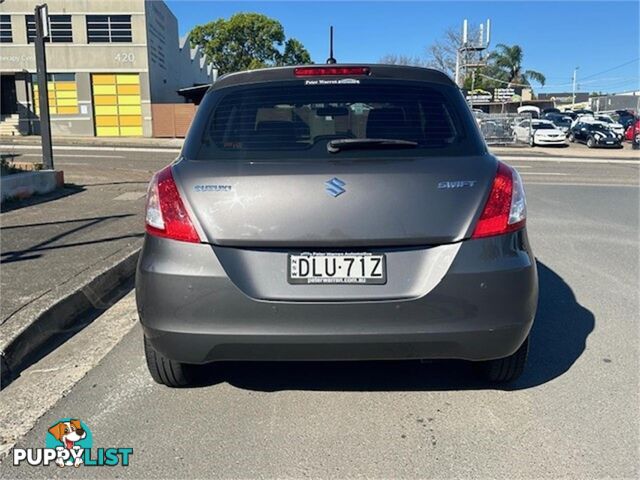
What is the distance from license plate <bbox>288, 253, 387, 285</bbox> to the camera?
276 centimetres

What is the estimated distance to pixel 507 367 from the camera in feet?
10.8

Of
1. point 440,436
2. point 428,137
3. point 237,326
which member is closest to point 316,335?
point 237,326

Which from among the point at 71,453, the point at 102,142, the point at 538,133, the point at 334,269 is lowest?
the point at 71,453

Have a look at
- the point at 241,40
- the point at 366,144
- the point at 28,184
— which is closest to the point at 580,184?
the point at 28,184

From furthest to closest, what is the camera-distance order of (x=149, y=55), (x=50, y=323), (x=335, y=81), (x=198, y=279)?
1. (x=149, y=55)
2. (x=50, y=323)
3. (x=335, y=81)
4. (x=198, y=279)

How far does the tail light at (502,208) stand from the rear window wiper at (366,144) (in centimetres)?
46

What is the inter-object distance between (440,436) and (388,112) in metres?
1.68

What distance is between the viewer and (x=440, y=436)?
2918 mm

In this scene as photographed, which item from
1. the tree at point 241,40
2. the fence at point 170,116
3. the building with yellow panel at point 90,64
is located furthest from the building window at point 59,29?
the tree at point 241,40

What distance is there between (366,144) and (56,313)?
2.85 meters

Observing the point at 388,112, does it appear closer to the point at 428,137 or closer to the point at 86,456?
the point at 428,137

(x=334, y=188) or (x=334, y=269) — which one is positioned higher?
(x=334, y=188)

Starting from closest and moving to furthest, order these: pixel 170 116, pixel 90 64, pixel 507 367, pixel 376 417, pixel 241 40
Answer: pixel 376 417 → pixel 507 367 → pixel 90 64 → pixel 170 116 → pixel 241 40

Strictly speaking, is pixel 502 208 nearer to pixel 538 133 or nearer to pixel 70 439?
pixel 70 439
